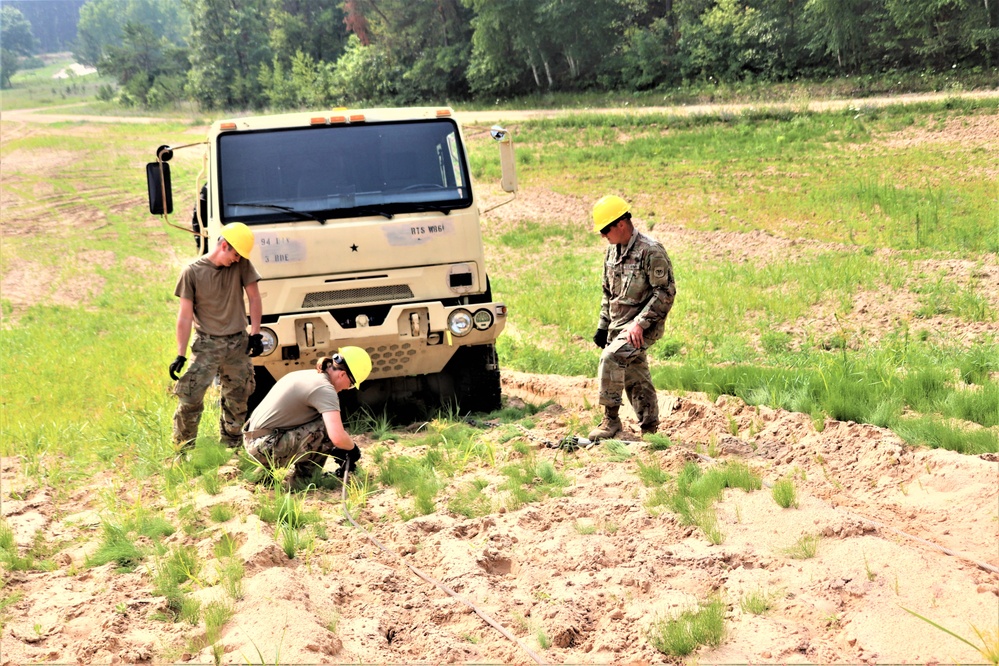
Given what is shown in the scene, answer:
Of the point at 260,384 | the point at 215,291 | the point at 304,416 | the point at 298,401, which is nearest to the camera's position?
the point at 298,401

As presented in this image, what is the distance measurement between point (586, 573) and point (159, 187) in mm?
4965

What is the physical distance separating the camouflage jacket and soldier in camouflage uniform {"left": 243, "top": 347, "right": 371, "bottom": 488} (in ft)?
6.11

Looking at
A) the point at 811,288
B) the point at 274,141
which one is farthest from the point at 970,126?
the point at 274,141

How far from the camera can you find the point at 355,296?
816cm

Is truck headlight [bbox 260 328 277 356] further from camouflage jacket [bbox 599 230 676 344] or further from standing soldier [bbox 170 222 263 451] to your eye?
camouflage jacket [bbox 599 230 676 344]

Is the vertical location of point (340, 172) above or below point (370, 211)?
above

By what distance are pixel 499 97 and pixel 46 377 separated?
3928cm

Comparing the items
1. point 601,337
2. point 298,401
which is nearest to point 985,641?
point 601,337

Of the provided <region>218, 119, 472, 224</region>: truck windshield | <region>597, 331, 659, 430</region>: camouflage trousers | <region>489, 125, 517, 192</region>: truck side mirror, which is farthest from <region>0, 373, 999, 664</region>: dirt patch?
<region>489, 125, 517, 192</region>: truck side mirror

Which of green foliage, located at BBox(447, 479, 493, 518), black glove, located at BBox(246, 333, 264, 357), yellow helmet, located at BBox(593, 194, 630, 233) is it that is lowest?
green foliage, located at BBox(447, 479, 493, 518)

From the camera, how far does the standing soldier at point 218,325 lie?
736 cm

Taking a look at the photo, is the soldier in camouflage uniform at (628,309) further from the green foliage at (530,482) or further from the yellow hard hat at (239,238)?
the yellow hard hat at (239,238)

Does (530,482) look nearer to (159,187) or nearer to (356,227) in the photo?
(356,227)

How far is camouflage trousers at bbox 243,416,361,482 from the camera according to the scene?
688cm
